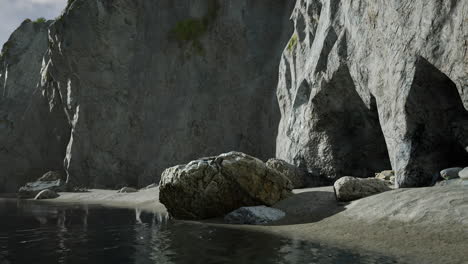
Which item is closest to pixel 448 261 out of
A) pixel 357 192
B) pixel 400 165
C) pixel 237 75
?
pixel 357 192

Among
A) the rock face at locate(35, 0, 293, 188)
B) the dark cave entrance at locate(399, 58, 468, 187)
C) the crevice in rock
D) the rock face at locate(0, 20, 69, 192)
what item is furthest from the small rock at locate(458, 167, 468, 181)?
the rock face at locate(0, 20, 69, 192)

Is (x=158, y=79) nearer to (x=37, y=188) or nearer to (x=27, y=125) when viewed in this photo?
(x=37, y=188)

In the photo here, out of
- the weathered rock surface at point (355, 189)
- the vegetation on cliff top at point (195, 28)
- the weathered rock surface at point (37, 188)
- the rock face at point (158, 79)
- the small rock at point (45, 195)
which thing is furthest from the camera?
the vegetation on cliff top at point (195, 28)

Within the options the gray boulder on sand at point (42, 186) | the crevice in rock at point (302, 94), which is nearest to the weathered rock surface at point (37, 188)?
the gray boulder on sand at point (42, 186)

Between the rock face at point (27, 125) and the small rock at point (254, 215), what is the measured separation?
1399 inches

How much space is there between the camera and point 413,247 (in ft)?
25.4

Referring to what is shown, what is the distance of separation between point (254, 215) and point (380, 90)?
6.92 m

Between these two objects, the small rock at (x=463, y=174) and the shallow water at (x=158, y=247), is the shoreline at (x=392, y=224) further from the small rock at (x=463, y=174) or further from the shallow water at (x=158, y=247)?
the small rock at (x=463, y=174)

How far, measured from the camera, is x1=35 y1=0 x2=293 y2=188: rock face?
3375cm

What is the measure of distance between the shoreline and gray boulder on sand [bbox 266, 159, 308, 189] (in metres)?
5.36

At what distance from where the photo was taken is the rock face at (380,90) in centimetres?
1207

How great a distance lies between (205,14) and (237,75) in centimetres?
754

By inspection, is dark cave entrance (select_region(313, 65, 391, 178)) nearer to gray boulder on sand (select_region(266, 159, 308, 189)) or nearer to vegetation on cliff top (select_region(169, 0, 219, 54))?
gray boulder on sand (select_region(266, 159, 308, 189))

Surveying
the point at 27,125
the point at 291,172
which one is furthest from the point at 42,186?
the point at 291,172
